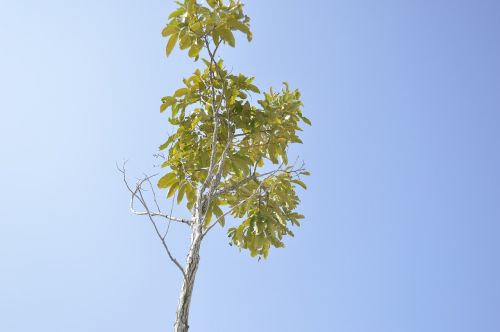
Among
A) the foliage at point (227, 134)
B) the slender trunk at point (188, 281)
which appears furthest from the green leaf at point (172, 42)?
the slender trunk at point (188, 281)

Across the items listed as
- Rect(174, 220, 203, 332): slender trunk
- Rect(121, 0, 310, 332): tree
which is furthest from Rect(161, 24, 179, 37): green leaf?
Rect(174, 220, 203, 332): slender trunk

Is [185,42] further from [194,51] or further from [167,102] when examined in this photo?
[167,102]

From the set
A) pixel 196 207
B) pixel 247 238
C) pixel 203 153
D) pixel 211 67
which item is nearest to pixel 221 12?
pixel 211 67

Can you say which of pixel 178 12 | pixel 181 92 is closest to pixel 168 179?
pixel 181 92

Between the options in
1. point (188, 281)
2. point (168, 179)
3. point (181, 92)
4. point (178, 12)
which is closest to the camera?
point (188, 281)

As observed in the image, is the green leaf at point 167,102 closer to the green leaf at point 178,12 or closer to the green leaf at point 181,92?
the green leaf at point 181,92

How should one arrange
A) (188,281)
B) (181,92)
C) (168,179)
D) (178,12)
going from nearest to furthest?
(188,281)
(178,12)
(181,92)
(168,179)

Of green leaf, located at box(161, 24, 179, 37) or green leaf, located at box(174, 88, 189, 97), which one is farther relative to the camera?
green leaf, located at box(174, 88, 189, 97)

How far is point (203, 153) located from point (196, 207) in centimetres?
80

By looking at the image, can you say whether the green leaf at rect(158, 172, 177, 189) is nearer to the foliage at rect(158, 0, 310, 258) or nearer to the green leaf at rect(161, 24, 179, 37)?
the foliage at rect(158, 0, 310, 258)

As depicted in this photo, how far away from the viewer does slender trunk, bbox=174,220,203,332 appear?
2.80m

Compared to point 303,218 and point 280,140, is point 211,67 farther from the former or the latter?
point 303,218

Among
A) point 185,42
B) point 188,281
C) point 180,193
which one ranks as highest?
point 185,42

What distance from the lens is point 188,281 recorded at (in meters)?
2.92
